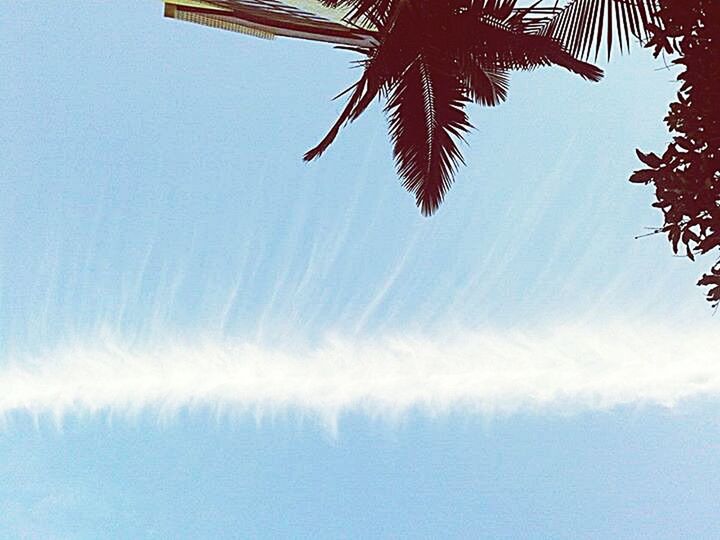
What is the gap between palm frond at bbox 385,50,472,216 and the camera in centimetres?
1062

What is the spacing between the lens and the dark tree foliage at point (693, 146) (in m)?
3.35

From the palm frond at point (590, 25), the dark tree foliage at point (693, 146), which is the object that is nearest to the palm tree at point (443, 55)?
the palm frond at point (590, 25)

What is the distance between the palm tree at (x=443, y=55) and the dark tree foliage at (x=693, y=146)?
4149 mm

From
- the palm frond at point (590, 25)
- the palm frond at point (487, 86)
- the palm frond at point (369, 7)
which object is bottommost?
the palm frond at point (590, 25)

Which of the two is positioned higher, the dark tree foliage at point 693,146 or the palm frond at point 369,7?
the palm frond at point 369,7

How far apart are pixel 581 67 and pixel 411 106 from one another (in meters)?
2.41

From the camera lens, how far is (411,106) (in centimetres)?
1073

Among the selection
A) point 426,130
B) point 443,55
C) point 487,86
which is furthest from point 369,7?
point 487,86

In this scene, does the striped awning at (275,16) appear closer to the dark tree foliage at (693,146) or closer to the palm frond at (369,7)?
the palm frond at (369,7)

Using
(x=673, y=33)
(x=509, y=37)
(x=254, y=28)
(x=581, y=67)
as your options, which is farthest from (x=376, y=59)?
(x=673, y=33)

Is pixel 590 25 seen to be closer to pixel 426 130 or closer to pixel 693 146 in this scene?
pixel 426 130

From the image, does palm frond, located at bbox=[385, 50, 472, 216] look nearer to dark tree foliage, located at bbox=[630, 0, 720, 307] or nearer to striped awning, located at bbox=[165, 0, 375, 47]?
striped awning, located at bbox=[165, 0, 375, 47]

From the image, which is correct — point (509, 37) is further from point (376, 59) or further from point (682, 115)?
point (682, 115)

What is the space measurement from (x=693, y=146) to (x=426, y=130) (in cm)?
748
